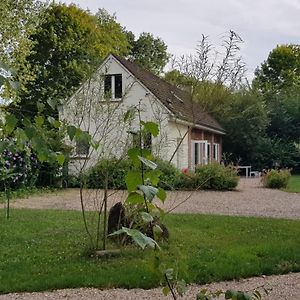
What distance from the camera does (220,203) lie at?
558 inches

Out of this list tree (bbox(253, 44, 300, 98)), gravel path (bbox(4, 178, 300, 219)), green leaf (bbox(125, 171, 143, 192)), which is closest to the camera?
green leaf (bbox(125, 171, 143, 192))

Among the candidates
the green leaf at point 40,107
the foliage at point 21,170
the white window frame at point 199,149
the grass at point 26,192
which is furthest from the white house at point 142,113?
the green leaf at point 40,107

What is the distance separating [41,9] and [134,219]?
1918 cm

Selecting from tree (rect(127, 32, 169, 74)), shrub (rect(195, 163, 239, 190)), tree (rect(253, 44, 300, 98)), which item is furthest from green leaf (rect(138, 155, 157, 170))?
tree (rect(253, 44, 300, 98))

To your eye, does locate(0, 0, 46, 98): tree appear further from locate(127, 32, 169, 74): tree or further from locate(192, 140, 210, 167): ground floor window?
locate(127, 32, 169, 74): tree

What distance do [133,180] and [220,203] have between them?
1293 centimetres

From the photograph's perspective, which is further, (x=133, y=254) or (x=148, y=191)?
(x=133, y=254)

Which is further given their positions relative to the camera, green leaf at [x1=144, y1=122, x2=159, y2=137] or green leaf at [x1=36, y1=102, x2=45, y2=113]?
green leaf at [x1=36, y1=102, x2=45, y2=113]

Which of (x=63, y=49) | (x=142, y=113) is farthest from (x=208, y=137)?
(x=142, y=113)

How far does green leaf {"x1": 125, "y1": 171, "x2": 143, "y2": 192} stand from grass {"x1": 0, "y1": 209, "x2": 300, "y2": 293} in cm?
242

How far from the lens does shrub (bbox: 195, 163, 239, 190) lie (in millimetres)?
18234

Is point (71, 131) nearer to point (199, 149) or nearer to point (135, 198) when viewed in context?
point (135, 198)

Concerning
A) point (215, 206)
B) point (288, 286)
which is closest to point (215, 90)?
point (288, 286)

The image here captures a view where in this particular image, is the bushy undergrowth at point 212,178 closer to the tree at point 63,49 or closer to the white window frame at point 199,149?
the white window frame at point 199,149
